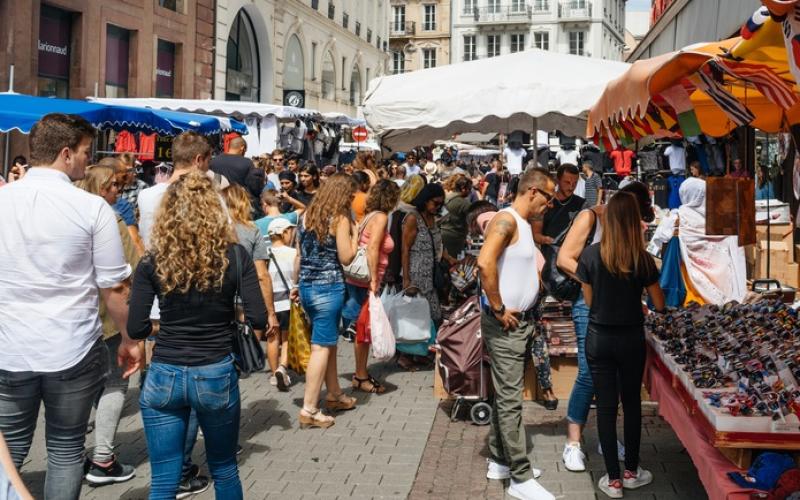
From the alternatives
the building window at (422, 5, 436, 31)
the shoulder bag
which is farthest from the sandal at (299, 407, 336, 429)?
the building window at (422, 5, 436, 31)

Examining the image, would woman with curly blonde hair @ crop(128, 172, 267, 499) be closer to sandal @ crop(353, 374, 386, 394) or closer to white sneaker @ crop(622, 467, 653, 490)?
white sneaker @ crop(622, 467, 653, 490)

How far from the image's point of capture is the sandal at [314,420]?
6.75m

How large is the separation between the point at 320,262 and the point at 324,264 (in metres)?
0.03

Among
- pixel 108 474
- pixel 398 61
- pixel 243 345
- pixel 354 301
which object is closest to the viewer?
pixel 243 345

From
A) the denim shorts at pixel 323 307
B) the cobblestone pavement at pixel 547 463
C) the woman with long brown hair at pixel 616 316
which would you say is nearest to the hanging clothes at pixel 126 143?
the denim shorts at pixel 323 307

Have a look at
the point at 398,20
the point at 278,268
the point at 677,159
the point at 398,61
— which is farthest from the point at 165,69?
the point at 398,20

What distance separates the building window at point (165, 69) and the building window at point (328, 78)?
1596 cm

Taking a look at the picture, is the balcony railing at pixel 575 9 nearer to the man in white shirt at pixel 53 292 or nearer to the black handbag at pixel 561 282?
the black handbag at pixel 561 282

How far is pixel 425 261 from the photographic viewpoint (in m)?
8.66

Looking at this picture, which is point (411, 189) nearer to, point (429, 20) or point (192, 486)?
point (192, 486)

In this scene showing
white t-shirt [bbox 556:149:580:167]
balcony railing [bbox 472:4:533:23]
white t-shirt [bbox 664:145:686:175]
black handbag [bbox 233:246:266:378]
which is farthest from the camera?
balcony railing [bbox 472:4:533:23]

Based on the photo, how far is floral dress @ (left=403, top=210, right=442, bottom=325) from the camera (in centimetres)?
864

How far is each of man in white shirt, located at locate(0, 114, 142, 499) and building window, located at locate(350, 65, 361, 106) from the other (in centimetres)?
4326

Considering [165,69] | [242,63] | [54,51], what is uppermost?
[242,63]
